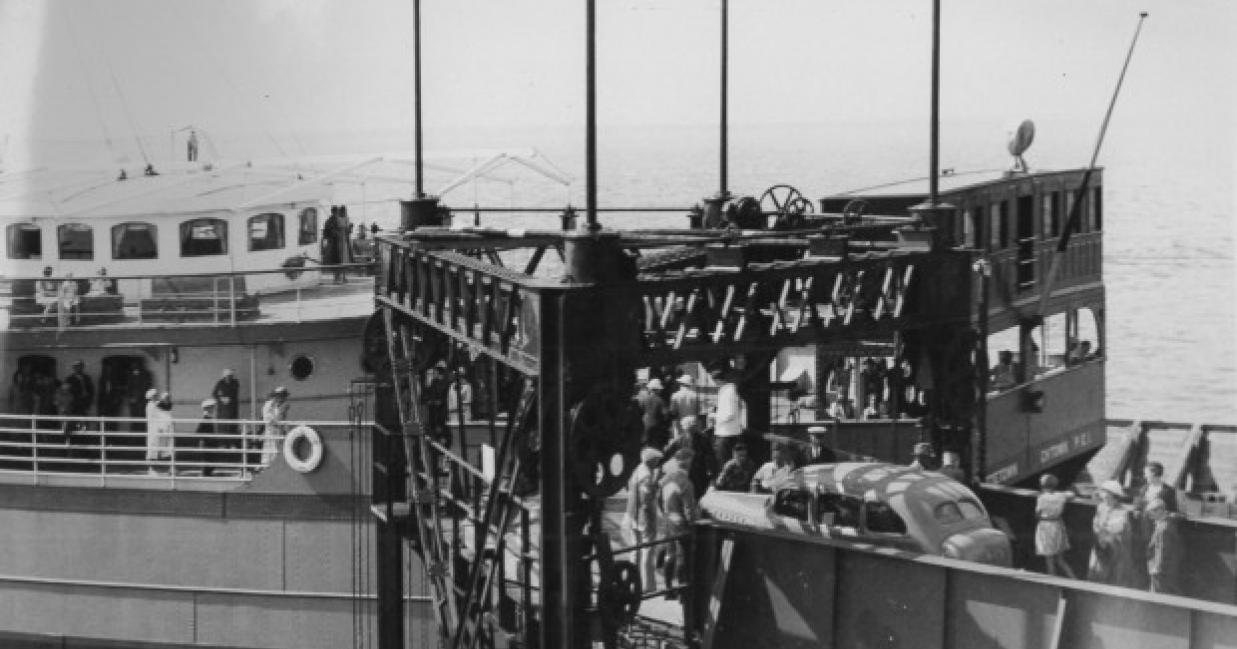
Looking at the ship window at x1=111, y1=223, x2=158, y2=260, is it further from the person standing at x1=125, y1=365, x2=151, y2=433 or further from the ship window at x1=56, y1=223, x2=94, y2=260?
the person standing at x1=125, y1=365, x2=151, y2=433

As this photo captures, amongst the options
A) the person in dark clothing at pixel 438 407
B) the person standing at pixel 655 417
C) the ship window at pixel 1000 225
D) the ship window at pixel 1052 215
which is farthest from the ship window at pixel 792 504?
the ship window at pixel 1052 215

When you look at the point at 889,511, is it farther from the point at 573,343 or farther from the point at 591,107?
the point at 591,107

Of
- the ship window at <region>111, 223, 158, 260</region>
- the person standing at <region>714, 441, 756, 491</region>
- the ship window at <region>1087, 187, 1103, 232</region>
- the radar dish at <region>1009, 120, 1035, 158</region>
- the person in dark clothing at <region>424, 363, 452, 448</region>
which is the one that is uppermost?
the radar dish at <region>1009, 120, 1035, 158</region>

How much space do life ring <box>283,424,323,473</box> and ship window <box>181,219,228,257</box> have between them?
18.0ft

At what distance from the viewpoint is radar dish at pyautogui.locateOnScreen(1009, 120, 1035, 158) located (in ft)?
106

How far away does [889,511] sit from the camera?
18.2 m

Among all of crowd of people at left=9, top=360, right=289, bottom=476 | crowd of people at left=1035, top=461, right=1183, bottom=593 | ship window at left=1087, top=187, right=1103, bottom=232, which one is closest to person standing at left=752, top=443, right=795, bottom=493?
crowd of people at left=1035, top=461, right=1183, bottom=593

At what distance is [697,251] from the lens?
21.0 metres

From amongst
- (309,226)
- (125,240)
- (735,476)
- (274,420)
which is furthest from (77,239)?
(735,476)

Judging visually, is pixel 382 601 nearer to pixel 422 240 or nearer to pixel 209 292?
pixel 422 240

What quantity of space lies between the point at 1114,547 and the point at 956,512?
1.48 metres

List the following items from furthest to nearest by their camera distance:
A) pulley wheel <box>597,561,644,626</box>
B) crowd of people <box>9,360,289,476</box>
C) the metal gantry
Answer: crowd of people <box>9,360,289,476</box> → pulley wheel <box>597,561,644,626</box> → the metal gantry

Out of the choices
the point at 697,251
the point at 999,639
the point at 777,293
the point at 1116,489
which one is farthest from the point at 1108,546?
the point at 697,251

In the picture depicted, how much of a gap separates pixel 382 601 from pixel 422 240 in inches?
179
